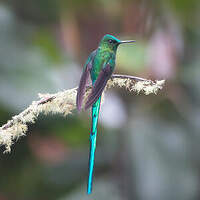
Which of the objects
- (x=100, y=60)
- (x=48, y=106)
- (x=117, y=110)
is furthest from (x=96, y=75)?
(x=117, y=110)

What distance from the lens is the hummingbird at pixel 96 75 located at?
162 centimetres

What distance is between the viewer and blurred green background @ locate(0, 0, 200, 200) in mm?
3574

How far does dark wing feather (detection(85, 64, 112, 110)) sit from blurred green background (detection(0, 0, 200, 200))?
64.5 inches

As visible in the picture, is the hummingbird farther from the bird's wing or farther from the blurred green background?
the blurred green background

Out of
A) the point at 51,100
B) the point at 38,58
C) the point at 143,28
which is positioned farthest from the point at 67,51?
the point at 51,100

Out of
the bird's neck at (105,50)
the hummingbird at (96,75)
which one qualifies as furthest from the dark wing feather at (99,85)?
the bird's neck at (105,50)

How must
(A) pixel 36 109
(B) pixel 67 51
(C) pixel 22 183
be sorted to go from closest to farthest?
1. (A) pixel 36 109
2. (C) pixel 22 183
3. (B) pixel 67 51

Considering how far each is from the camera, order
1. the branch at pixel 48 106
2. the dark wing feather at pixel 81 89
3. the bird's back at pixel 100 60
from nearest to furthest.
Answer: the branch at pixel 48 106
the dark wing feather at pixel 81 89
the bird's back at pixel 100 60

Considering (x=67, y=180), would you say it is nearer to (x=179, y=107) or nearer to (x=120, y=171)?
(x=120, y=171)

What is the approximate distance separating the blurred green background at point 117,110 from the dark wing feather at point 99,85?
1.64 metres

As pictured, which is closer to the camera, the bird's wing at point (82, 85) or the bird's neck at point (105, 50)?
the bird's wing at point (82, 85)

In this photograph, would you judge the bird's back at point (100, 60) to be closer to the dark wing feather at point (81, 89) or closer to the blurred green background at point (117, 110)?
the dark wing feather at point (81, 89)

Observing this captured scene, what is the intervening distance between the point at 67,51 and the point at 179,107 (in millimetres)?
1170

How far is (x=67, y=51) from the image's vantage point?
420cm
